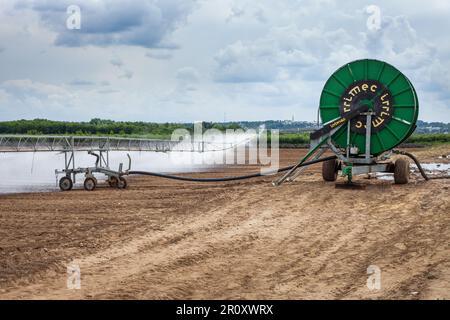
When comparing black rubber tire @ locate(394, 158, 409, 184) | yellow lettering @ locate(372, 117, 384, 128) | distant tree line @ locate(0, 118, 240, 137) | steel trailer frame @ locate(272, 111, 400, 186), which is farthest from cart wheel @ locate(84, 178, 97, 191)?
distant tree line @ locate(0, 118, 240, 137)

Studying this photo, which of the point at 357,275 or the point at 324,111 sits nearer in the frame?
the point at 357,275

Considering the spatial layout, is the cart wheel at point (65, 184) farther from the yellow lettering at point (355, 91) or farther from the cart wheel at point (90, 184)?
the yellow lettering at point (355, 91)

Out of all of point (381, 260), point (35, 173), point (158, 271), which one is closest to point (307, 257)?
point (381, 260)

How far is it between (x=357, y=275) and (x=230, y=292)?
2155 mm

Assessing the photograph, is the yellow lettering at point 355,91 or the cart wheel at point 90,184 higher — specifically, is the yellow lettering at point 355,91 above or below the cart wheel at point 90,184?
above

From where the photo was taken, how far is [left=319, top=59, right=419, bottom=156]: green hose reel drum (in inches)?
765

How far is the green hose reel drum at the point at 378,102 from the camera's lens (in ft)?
63.8

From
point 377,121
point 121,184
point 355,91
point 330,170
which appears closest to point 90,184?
point 121,184

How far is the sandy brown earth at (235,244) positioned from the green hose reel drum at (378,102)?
5.36ft

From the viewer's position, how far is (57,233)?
1311 cm

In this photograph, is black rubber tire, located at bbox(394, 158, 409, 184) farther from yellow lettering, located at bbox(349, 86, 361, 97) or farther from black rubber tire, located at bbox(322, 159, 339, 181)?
yellow lettering, located at bbox(349, 86, 361, 97)

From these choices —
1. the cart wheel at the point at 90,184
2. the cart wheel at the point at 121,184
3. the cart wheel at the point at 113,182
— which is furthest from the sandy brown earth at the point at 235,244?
the cart wheel at the point at 113,182

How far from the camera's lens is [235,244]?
38.7 feet
